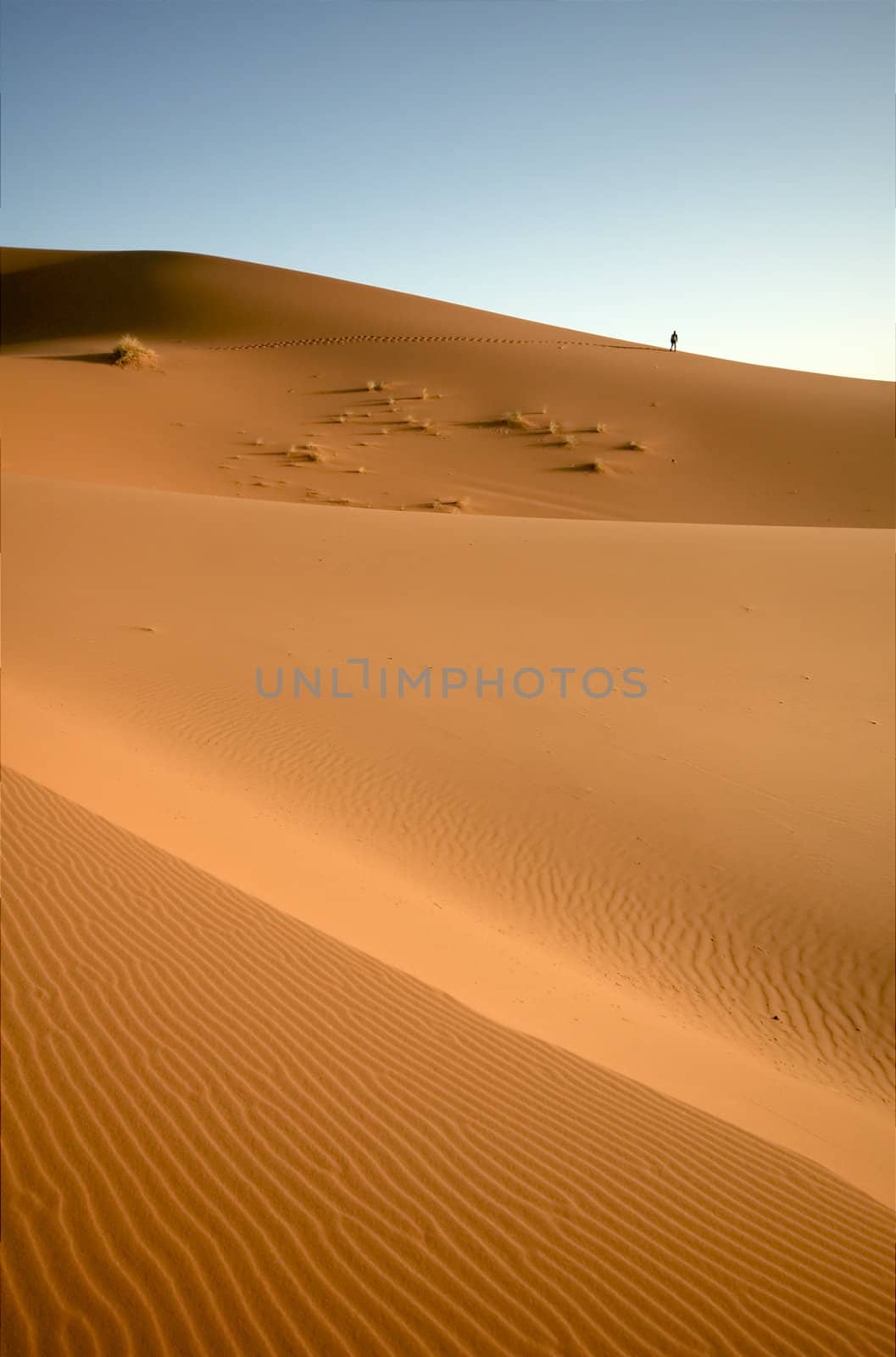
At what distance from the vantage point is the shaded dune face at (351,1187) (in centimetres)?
263

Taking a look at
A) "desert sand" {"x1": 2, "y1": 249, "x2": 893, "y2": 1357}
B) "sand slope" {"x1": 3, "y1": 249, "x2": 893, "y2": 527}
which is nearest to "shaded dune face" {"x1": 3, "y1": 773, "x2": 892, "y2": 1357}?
"desert sand" {"x1": 2, "y1": 249, "x2": 893, "y2": 1357}

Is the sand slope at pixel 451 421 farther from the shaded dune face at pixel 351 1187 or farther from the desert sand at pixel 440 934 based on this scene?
the shaded dune face at pixel 351 1187

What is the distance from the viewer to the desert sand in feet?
9.23

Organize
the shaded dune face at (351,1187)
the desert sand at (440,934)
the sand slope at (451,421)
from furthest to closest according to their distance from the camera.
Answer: the sand slope at (451,421), the desert sand at (440,934), the shaded dune face at (351,1187)

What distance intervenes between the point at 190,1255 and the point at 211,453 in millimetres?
23569

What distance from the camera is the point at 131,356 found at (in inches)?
1230

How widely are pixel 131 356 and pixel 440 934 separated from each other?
100.0ft

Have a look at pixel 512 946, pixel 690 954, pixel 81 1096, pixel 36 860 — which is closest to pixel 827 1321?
pixel 81 1096

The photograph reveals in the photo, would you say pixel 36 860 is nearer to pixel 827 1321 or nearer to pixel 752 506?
Answer: pixel 827 1321

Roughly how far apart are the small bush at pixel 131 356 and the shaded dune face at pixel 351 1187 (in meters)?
30.6

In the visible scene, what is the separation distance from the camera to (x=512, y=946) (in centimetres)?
612

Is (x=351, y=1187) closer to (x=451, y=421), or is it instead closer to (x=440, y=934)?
(x=440, y=934)

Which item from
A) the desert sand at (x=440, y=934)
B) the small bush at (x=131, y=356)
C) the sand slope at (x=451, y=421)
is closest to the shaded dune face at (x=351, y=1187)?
the desert sand at (x=440, y=934)

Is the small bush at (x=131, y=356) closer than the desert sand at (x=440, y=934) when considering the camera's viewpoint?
No
